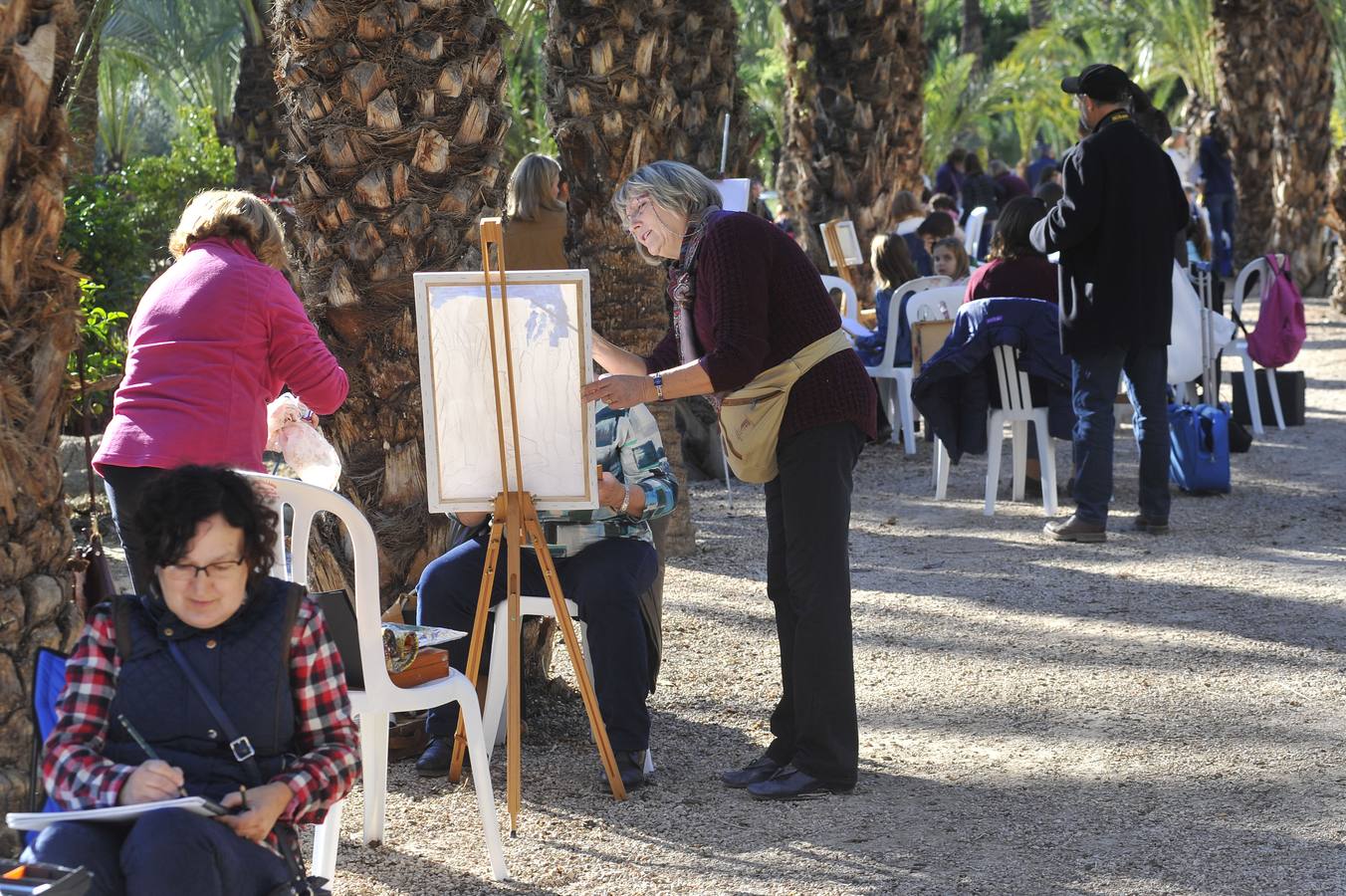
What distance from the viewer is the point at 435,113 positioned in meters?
5.19

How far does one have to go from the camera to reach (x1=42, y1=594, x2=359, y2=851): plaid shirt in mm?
2719

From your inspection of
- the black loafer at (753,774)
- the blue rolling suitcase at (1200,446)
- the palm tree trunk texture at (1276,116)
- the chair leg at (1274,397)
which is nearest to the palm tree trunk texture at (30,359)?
the black loafer at (753,774)

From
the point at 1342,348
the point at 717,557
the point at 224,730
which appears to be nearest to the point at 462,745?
the point at 224,730

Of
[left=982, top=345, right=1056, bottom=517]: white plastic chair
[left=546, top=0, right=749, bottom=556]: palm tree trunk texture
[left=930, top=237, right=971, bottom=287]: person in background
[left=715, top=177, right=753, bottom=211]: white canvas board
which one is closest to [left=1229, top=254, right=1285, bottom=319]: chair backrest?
[left=930, top=237, right=971, bottom=287]: person in background

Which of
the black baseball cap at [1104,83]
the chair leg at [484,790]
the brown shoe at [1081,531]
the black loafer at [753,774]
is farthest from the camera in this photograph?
the brown shoe at [1081,531]

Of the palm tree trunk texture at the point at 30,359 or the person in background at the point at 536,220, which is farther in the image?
the person in background at the point at 536,220

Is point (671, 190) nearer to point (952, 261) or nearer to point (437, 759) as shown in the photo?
point (437, 759)

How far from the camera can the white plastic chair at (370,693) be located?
357 cm

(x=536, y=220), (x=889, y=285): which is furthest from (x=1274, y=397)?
(x=536, y=220)

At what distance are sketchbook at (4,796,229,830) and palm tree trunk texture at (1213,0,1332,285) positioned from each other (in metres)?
17.2

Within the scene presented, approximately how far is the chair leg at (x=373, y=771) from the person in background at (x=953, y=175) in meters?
14.2

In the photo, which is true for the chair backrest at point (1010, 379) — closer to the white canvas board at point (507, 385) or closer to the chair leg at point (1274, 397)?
the chair leg at point (1274, 397)

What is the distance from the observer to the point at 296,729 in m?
2.94

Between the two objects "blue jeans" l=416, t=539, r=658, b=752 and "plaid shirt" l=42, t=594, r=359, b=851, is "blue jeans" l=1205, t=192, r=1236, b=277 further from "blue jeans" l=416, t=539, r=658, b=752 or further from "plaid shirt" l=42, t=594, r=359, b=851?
"plaid shirt" l=42, t=594, r=359, b=851
